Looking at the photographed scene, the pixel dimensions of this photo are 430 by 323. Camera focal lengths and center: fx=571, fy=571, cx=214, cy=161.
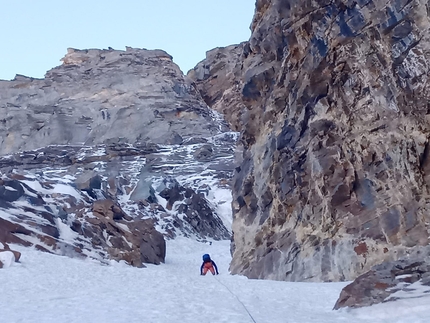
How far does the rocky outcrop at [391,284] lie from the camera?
900cm

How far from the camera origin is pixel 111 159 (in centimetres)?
6638

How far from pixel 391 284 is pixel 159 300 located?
4.19 meters

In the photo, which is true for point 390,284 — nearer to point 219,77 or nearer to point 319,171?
point 319,171

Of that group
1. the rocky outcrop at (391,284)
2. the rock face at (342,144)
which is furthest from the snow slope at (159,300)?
the rock face at (342,144)

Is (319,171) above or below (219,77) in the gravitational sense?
below

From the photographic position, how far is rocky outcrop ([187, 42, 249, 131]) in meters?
95.8

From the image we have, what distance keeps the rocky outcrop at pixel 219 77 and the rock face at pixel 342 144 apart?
2787 inches

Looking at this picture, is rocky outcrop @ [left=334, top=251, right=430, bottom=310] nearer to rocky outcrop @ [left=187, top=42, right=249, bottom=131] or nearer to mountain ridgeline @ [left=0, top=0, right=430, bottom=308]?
mountain ridgeline @ [left=0, top=0, right=430, bottom=308]

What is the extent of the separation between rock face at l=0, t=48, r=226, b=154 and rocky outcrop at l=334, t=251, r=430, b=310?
219 feet

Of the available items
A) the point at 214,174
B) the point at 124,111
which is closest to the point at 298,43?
the point at 214,174

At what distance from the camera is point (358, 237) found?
16.3m

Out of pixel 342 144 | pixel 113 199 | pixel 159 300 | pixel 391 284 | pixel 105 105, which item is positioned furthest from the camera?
pixel 105 105

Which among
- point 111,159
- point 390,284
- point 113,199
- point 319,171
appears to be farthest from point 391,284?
point 111,159

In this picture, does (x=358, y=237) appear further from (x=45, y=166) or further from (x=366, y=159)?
(x=45, y=166)
